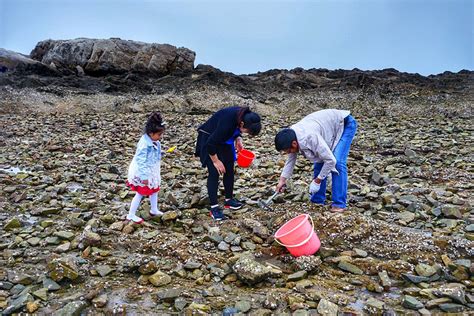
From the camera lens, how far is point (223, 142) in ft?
16.1

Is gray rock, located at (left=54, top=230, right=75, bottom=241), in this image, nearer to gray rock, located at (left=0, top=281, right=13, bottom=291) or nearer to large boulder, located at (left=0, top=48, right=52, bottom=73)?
gray rock, located at (left=0, top=281, right=13, bottom=291)

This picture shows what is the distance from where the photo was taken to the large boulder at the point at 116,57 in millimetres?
22781

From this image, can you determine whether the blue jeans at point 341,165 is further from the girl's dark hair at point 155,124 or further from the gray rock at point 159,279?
the gray rock at point 159,279

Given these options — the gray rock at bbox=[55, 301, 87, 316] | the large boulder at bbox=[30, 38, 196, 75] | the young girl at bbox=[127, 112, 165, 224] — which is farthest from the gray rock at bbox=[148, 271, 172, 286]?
the large boulder at bbox=[30, 38, 196, 75]

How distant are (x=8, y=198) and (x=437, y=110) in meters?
15.1

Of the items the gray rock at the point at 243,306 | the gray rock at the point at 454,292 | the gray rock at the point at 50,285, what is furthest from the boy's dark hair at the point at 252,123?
the gray rock at the point at 50,285

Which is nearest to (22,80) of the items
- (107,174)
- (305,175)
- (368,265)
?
(107,174)

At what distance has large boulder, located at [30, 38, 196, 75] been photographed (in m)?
22.8

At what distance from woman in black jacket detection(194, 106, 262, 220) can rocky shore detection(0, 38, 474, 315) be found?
0.37 meters

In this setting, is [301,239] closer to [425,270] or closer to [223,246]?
[223,246]

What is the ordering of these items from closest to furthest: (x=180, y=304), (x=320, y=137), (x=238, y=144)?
(x=180, y=304), (x=320, y=137), (x=238, y=144)

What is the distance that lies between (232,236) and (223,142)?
3.67 ft

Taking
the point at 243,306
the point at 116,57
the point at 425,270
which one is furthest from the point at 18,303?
the point at 116,57

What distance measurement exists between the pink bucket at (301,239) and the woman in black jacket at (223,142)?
46.0 inches
